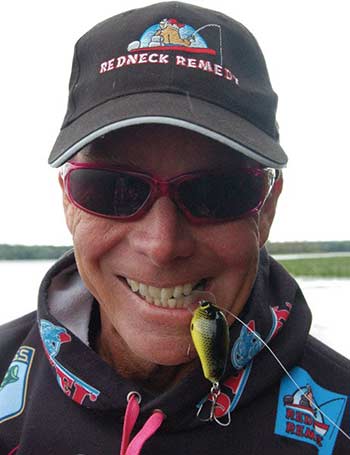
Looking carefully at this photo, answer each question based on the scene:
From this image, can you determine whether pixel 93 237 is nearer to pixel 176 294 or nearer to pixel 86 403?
pixel 176 294

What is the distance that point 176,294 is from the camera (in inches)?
92.6

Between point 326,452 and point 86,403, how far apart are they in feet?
3.33

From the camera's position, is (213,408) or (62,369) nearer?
(213,408)

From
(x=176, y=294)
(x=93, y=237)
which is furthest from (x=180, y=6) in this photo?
(x=176, y=294)

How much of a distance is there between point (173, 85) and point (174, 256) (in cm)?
65

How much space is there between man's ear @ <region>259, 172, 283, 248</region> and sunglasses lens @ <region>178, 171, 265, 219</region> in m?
0.25

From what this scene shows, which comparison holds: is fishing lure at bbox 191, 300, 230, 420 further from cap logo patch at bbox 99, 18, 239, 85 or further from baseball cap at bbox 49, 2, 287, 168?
cap logo patch at bbox 99, 18, 239, 85

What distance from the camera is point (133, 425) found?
7.93 feet

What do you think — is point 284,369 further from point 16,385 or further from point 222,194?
point 16,385

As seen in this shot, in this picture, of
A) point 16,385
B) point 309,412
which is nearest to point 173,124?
point 309,412

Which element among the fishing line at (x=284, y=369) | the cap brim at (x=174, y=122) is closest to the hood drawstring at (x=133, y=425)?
the fishing line at (x=284, y=369)

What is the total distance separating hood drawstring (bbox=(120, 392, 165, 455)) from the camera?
231cm

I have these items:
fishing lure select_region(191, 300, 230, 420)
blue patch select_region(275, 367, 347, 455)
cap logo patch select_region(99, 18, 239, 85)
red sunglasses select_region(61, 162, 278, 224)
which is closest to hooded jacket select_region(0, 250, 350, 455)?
blue patch select_region(275, 367, 347, 455)

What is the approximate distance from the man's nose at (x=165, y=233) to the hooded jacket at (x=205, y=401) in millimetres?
480
